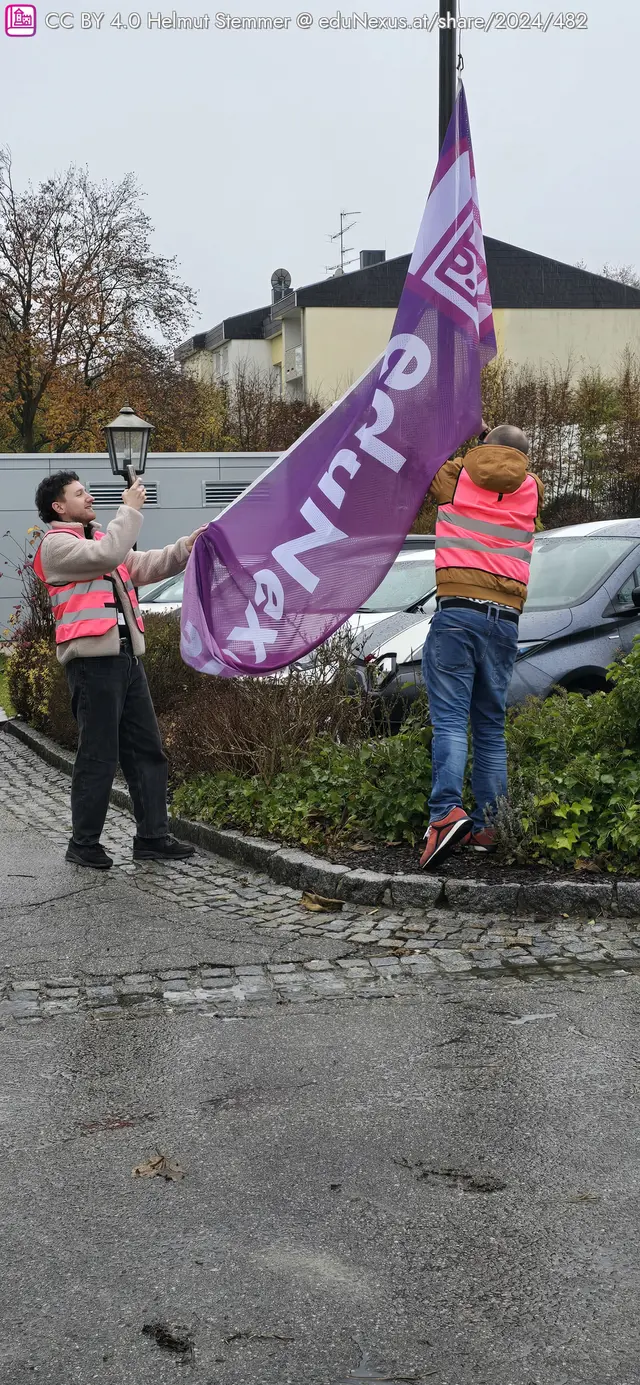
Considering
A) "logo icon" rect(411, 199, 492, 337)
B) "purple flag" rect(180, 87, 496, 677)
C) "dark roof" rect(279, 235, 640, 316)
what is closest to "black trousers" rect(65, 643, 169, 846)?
"purple flag" rect(180, 87, 496, 677)

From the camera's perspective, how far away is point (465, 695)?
687cm

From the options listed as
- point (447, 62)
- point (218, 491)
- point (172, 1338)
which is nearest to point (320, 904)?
point (172, 1338)

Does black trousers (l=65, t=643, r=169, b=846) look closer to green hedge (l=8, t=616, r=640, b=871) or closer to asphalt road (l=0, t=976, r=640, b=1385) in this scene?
green hedge (l=8, t=616, r=640, b=871)

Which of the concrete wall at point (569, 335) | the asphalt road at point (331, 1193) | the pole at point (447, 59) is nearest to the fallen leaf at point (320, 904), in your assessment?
the asphalt road at point (331, 1193)

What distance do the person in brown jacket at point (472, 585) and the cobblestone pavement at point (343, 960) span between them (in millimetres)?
673

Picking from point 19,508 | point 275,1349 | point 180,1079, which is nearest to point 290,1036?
point 180,1079

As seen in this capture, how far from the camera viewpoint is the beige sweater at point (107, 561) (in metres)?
7.42

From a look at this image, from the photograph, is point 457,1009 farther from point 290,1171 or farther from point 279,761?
point 279,761

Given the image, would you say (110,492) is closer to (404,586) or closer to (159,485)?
(159,485)

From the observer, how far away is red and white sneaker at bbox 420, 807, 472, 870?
6582 millimetres

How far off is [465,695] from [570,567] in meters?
3.28

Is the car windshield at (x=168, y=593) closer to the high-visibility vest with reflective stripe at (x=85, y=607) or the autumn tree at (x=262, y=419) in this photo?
the high-visibility vest with reflective stripe at (x=85, y=607)

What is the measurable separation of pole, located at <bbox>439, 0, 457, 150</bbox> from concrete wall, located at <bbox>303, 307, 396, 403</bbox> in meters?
54.7

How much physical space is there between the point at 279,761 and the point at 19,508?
20.6 metres
